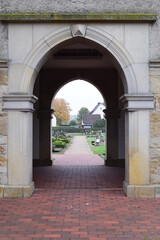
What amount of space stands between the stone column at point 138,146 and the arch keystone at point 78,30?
1.69 m

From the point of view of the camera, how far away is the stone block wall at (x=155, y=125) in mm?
6617

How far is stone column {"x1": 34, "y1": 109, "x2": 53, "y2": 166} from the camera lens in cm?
1274

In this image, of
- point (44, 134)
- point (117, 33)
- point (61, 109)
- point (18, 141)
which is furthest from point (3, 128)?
point (61, 109)

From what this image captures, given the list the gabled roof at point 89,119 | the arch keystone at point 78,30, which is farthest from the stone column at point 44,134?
the gabled roof at point 89,119

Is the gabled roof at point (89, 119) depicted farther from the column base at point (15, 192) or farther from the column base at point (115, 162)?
the column base at point (15, 192)

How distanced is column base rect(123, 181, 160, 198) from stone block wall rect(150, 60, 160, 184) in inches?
7.6

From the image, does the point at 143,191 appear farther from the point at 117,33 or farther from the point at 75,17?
the point at 75,17

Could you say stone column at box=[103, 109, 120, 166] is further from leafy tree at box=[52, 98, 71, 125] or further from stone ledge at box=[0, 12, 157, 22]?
leafy tree at box=[52, 98, 71, 125]

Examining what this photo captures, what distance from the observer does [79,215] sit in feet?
17.3

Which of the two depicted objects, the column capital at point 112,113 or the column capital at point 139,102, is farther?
the column capital at point 112,113

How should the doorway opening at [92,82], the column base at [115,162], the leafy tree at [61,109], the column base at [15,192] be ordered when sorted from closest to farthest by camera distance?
the column base at [15,192]
the column base at [115,162]
the doorway opening at [92,82]
the leafy tree at [61,109]

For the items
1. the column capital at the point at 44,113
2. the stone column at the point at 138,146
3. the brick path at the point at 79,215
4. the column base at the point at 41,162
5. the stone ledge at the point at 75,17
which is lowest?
the column base at the point at 41,162

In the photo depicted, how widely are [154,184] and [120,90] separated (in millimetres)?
6777

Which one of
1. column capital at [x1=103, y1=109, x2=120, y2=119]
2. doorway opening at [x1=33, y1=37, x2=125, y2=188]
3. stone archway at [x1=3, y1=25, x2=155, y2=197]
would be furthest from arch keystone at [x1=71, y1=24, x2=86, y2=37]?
column capital at [x1=103, y1=109, x2=120, y2=119]
